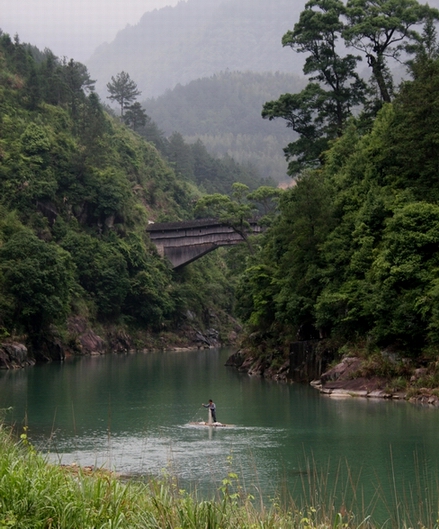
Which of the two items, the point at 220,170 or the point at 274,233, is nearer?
the point at 274,233

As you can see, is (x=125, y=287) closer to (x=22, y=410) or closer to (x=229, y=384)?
(x=229, y=384)

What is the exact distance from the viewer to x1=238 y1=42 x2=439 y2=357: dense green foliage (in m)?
37.0

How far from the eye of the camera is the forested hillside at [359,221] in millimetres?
37188

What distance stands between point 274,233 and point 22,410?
24586mm

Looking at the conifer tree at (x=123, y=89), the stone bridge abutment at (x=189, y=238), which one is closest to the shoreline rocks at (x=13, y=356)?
the stone bridge abutment at (x=189, y=238)

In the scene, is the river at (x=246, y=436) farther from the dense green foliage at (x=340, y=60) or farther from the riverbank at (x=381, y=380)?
the dense green foliage at (x=340, y=60)

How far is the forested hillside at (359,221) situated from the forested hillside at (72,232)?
1811 cm

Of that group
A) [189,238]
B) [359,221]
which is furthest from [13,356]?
[189,238]

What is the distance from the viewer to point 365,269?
41.1 metres

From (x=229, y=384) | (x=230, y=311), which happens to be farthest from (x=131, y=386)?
(x=230, y=311)

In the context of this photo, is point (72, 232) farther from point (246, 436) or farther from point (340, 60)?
point (246, 436)

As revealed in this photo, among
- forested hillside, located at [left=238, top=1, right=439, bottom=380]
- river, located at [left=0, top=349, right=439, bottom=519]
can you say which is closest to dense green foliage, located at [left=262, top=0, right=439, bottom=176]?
forested hillside, located at [left=238, top=1, right=439, bottom=380]

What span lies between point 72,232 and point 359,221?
4536 cm

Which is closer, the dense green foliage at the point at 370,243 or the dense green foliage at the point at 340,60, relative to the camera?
the dense green foliage at the point at 370,243
